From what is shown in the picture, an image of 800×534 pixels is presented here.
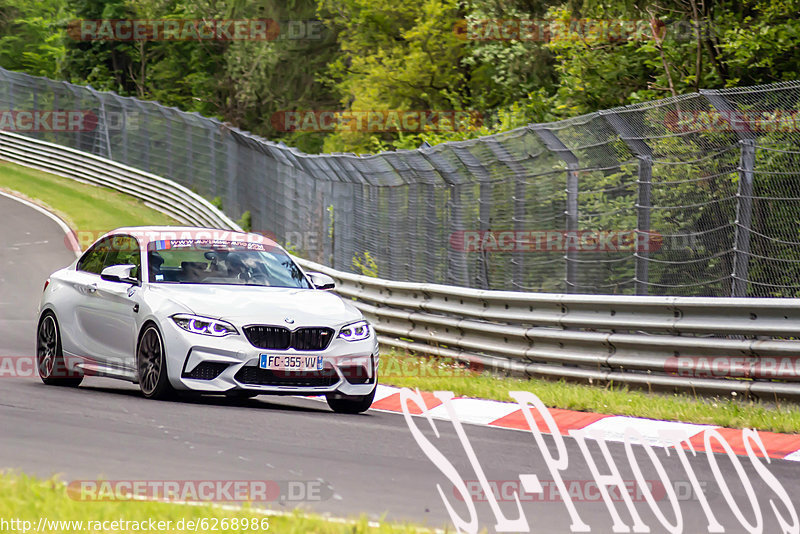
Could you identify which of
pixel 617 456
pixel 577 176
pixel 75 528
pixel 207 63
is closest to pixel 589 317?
pixel 577 176

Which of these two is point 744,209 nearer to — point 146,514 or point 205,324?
point 205,324

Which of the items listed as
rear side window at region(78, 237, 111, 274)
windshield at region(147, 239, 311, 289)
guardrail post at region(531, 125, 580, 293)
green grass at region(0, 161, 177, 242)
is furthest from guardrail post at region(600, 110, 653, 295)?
green grass at region(0, 161, 177, 242)

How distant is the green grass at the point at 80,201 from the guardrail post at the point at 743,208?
2152 centimetres

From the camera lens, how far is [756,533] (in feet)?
20.8

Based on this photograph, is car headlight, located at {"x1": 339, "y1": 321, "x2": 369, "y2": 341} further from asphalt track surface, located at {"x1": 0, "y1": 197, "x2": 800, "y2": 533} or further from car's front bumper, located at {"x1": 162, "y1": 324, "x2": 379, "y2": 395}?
asphalt track surface, located at {"x1": 0, "y1": 197, "x2": 800, "y2": 533}

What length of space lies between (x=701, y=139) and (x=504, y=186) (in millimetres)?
3283

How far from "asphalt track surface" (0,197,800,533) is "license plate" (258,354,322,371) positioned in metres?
0.38

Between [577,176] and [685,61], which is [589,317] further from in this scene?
[685,61]

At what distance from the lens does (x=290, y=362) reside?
1013 cm

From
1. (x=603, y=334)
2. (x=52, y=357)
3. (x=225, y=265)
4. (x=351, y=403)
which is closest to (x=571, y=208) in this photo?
(x=603, y=334)

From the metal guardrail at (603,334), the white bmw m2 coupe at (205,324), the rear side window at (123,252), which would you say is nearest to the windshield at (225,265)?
the white bmw m2 coupe at (205,324)

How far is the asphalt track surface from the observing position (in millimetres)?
6668

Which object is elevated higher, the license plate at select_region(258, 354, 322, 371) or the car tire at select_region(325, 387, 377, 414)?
the license plate at select_region(258, 354, 322, 371)

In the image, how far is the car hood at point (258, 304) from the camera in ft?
33.3
